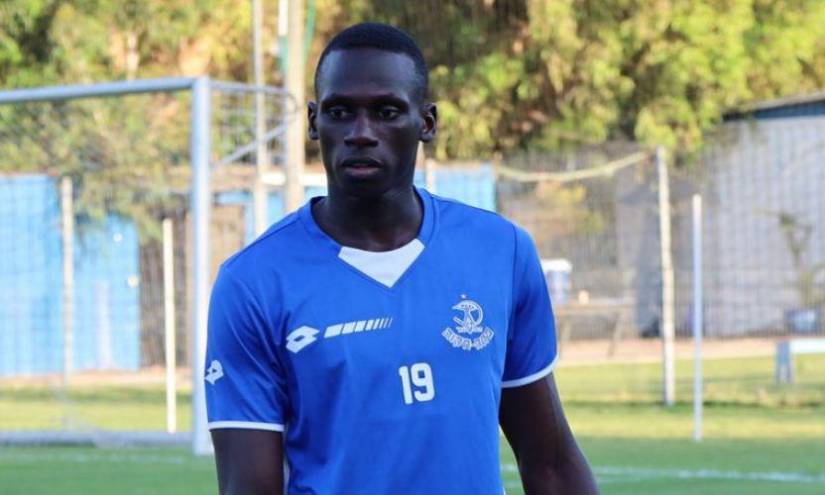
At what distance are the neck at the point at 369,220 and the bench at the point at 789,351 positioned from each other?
661 inches

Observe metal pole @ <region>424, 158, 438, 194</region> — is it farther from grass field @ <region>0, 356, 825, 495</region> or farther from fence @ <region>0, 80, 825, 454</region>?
grass field @ <region>0, 356, 825, 495</region>

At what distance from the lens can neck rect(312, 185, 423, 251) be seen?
372 cm

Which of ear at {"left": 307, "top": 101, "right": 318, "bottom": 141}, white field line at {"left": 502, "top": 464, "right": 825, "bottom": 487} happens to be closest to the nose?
ear at {"left": 307, "top": 101, "right": 318, "bottom": 141}

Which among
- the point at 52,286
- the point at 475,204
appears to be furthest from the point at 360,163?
the point at 475,204

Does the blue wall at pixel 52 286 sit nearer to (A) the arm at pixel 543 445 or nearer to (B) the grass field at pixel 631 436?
(B) the grass field at pixel 631 436

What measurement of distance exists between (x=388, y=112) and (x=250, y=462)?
2.30ft

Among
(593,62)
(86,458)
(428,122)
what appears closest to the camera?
(428,122)

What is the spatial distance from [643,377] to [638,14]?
36.9 feet

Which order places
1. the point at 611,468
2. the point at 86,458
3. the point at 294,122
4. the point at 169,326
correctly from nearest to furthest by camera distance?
the point at 611,468 → the point at 86,458 → the point at 169,326 → the point at 294,122

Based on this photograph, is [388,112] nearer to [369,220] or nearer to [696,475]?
[369,220]

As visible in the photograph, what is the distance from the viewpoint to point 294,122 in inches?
706

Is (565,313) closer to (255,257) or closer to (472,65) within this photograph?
(472,65)

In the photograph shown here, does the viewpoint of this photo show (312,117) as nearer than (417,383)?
No

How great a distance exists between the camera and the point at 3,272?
731 inches
